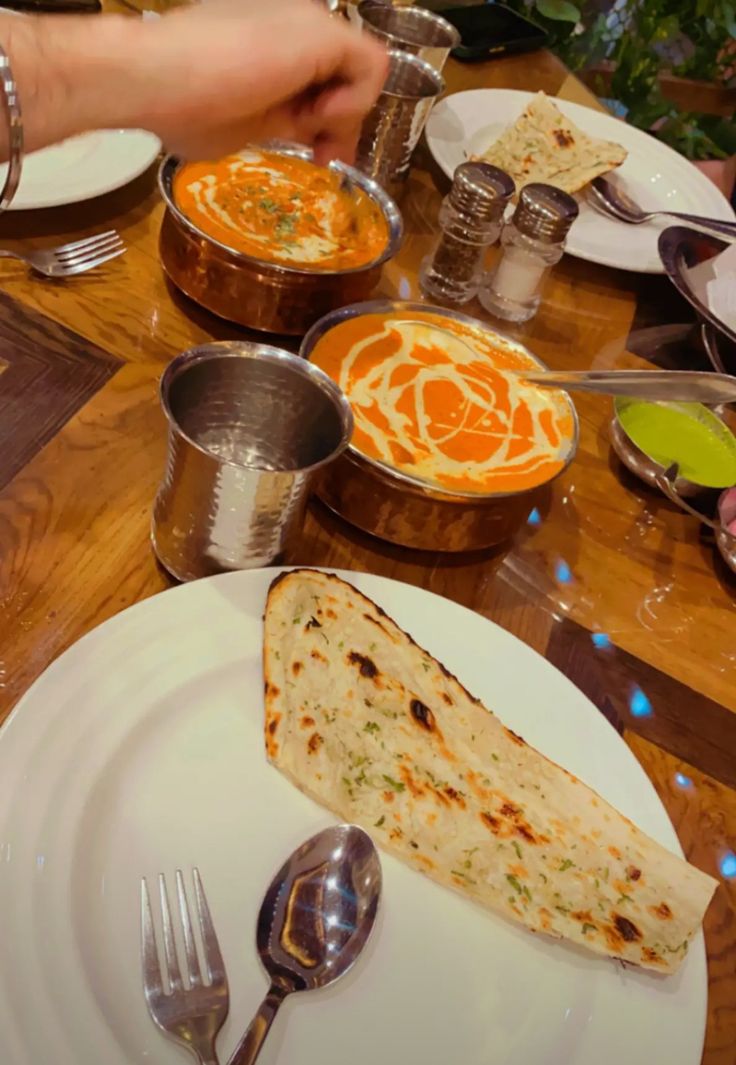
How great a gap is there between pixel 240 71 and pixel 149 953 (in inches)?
34.1

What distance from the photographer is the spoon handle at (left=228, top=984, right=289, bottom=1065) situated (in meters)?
0.67

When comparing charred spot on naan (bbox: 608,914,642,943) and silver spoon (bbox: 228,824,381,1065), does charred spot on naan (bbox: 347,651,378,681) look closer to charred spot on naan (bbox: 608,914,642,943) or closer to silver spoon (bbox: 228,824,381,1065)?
silver spoon (bbox: 228,824,381,1065)

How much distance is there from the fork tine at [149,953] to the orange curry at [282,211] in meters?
0.86

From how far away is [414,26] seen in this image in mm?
1813

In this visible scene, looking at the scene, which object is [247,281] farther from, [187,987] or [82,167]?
[187,987]

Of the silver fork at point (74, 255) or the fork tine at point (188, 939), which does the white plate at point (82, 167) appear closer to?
the silver fork at point (74, 255)

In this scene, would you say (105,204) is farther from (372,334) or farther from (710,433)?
(710,433)

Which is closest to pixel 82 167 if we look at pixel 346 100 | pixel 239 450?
pixel 346 100

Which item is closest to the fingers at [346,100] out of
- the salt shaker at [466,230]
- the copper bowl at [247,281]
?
the copper bowl at [247,281]

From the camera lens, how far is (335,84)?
1.09 metres

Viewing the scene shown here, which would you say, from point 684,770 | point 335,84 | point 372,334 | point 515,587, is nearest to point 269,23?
point 335,84

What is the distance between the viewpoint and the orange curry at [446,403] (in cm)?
113

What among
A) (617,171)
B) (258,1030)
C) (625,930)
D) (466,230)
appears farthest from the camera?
(617,171)

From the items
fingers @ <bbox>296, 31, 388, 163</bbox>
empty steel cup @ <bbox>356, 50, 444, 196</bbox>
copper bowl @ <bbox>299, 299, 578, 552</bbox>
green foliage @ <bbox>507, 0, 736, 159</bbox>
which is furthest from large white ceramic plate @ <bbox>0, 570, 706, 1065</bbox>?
green foliage @ <bbox>507, 0, 736, 159</bbox>
